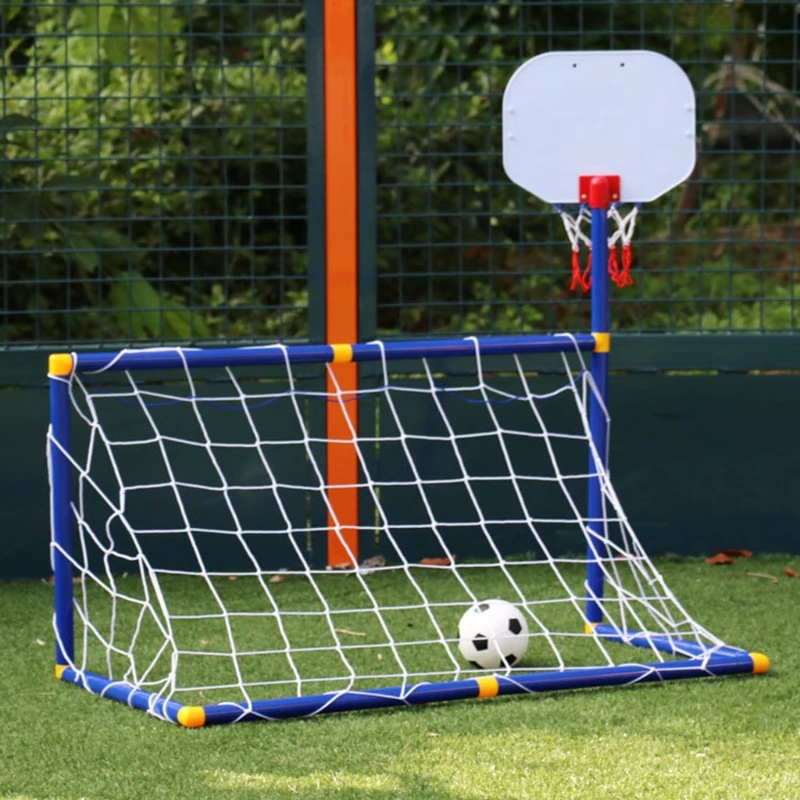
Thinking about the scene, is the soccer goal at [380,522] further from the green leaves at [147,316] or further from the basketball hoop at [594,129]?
the green leaves at [147,316]

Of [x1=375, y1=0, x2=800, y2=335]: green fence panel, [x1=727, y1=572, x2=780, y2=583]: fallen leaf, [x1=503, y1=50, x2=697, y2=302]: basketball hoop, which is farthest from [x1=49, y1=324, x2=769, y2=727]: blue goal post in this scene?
[x1=375, y1=0, x2=800, y2=335]: green fence panel

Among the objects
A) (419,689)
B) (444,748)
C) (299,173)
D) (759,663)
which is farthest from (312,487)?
(299,173)

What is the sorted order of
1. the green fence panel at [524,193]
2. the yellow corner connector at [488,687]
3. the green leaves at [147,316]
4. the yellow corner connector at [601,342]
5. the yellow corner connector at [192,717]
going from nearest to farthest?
the yellow corner connector at [192,717], the yellow corner connector at [488,687], the yellow corner connector at [601,342], the green leaves at [147,316], the green fence panel at [524,193]

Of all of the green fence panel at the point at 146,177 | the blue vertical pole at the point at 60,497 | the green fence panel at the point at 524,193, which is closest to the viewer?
the blue vertical pole at the point at 60,497

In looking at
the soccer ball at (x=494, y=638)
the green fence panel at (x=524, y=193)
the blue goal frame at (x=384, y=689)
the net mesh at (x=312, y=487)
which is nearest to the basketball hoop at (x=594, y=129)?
the blue goal frame at (x=384, y=689)

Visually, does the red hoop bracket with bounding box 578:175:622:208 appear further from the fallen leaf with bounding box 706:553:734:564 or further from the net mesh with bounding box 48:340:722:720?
the fallen leaf with bounding box 706:553:734:564

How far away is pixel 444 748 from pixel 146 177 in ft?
15.2

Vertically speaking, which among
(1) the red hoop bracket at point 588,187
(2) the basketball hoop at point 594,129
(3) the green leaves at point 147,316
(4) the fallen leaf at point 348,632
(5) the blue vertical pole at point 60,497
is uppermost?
(2) the basketball hoop at point 594,129

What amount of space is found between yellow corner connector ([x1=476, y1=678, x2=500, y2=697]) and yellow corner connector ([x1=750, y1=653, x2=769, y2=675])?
0.76 metres

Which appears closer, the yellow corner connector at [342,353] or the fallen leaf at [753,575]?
the yellow corner connector at [342,353]

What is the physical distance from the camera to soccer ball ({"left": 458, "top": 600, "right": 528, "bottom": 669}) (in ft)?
13.8

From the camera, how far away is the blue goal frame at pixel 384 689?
3.79 meters

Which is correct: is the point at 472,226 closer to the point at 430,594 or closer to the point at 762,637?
the point at 430,594

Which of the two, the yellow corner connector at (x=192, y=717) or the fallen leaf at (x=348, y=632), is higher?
the yellow corner connector at (x=192, y=717)
